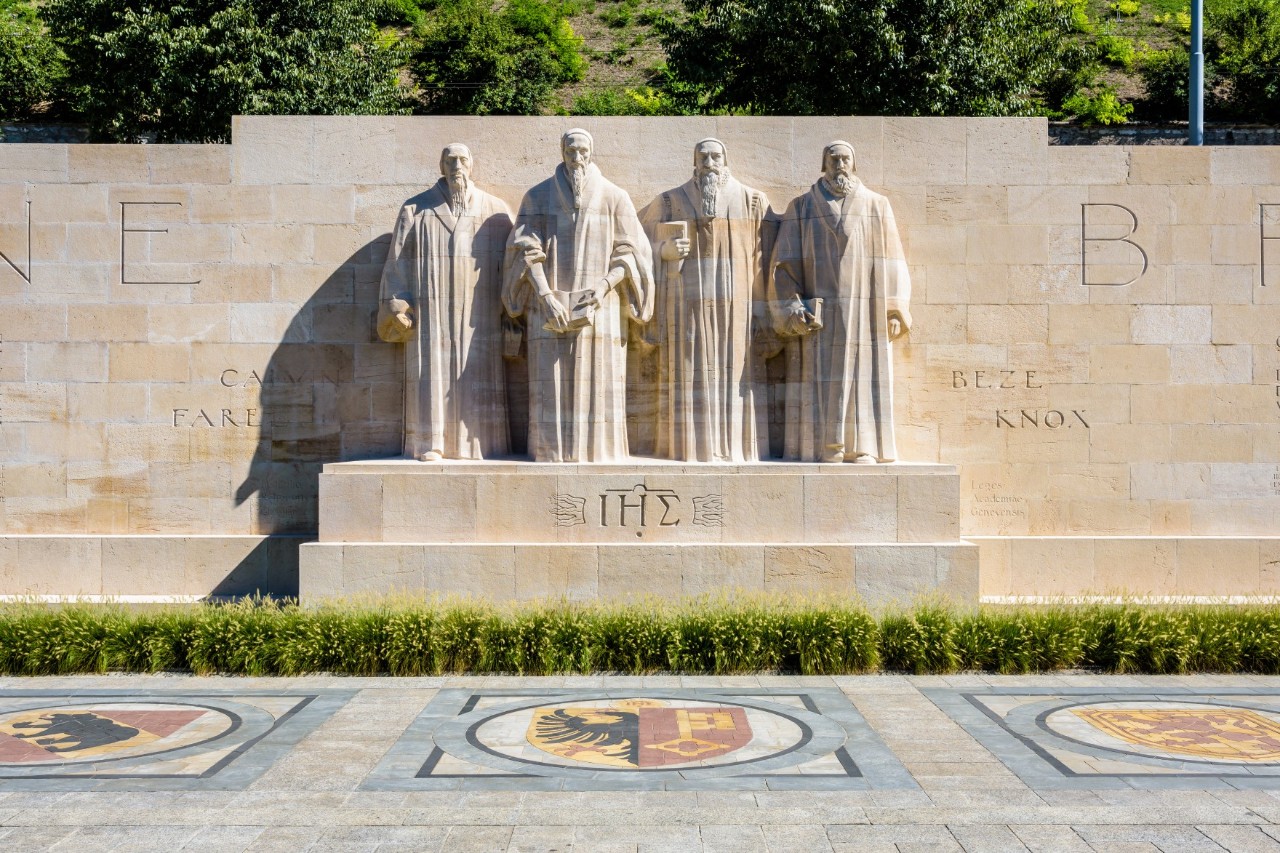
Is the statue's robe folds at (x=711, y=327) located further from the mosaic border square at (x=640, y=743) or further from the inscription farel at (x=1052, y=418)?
the mosaic border square at (x=640, y=743)

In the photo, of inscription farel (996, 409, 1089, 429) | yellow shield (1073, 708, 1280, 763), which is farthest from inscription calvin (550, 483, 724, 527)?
yellow shield (1073, 708, 1280, 763)

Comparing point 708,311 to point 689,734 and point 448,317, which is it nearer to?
point 448,317

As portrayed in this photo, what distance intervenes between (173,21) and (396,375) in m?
15.9

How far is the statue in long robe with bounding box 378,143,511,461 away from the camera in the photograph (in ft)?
50.0

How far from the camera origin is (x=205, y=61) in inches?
1080

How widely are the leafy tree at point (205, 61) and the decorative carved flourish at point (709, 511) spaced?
16981 mm

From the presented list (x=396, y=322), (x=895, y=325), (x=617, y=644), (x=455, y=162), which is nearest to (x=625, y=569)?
(x=617, y=644)

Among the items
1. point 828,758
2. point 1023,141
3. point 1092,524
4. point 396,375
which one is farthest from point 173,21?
point 828,758

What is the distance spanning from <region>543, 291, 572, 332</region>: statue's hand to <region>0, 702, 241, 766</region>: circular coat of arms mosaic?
594 cm

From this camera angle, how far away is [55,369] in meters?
16.0

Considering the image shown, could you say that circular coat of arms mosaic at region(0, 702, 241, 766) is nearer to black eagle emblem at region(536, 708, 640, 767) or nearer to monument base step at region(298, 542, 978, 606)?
black eagle emblem at region(536, 708, 640, 767)

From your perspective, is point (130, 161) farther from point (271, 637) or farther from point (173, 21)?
point (173, 21)

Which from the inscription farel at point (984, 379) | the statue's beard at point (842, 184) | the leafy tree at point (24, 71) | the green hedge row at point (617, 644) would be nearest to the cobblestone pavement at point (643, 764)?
the green hedge row at point (617, 644)

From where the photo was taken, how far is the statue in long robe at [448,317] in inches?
599
